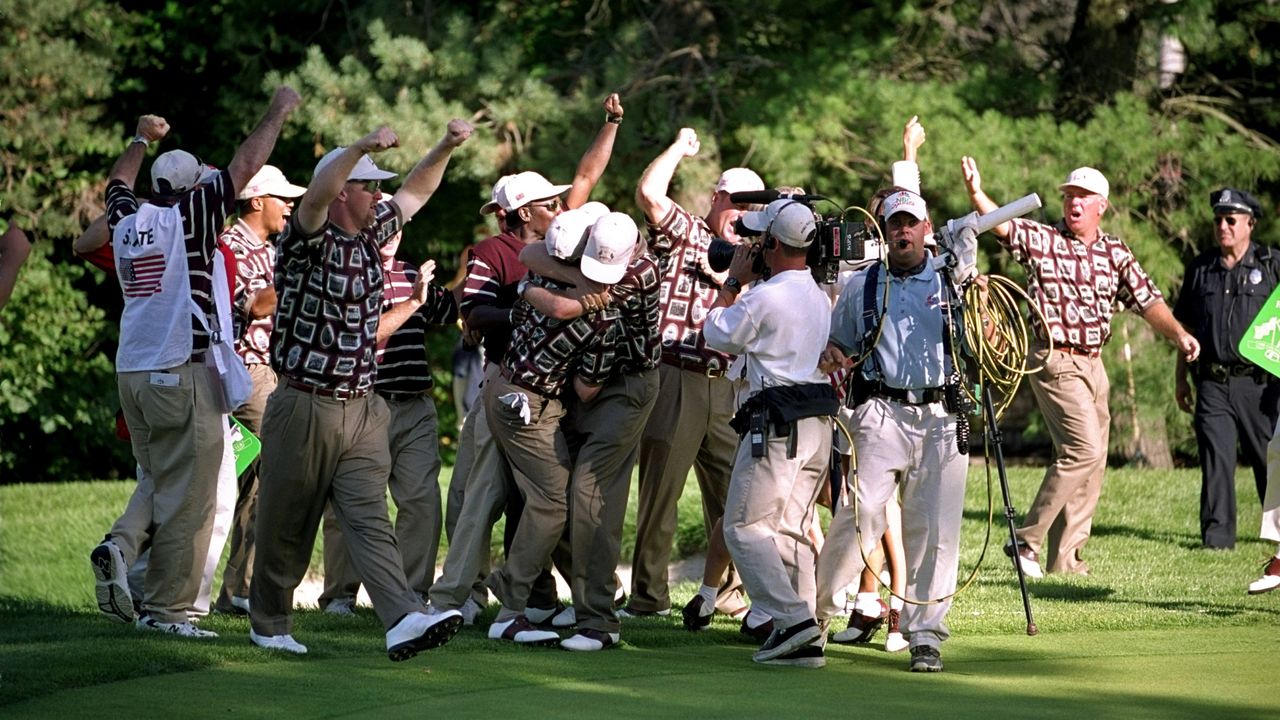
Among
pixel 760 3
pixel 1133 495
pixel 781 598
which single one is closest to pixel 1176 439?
pixel 1133 495

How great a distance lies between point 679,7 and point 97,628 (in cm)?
1005

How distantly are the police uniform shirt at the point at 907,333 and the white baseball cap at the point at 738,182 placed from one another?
1.43m

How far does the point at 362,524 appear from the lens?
22.0 ft

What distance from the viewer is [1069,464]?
32.3 feet

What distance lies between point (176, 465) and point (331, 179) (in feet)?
5.81

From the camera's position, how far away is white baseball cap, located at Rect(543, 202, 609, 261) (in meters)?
7.27

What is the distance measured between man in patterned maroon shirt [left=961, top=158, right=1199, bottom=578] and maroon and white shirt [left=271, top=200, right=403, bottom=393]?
4.38 m

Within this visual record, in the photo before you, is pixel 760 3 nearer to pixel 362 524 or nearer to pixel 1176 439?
pixel 1176 439

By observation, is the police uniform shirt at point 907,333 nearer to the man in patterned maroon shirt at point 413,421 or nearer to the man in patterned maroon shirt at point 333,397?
the man in patterned maroon shirt at point 333,397

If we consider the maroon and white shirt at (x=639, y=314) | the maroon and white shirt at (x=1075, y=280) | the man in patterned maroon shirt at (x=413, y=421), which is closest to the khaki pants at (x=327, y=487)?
the maroon and white shirt at (x=639, y=314)

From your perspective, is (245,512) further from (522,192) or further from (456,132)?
(456,132)

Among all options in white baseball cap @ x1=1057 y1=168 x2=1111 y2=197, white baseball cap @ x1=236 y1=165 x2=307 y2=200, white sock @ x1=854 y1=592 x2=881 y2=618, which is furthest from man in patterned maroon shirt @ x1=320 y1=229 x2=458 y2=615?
white baseball cap @ x1=1057 y1=168 x2=1111 y2=197

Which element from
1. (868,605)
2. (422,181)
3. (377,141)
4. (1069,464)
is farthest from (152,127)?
(1069,464)

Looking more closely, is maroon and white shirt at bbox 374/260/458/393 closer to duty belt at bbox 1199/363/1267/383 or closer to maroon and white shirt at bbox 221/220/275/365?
maroon and white shirt at bbox 221/220/275/365
